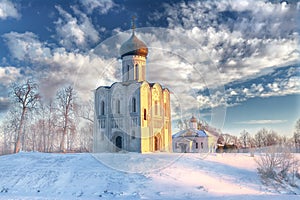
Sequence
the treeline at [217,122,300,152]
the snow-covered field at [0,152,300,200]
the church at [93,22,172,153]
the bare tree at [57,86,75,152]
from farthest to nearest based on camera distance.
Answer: the treeline at [217,122,300,152] < the bare tree at [57,86,75,152] < the church at [93,22,172,153] < the snow-covered field at [0,152,300,200]

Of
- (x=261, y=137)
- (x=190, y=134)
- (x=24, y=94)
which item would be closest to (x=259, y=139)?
(x=261, y=137)

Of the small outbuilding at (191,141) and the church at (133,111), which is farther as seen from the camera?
the small outbuilding at (191,141)

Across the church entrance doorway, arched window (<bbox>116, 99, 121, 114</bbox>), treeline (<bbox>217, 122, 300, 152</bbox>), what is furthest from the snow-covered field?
treeline (<bbox>217, 122, 300, 152</bbox>)

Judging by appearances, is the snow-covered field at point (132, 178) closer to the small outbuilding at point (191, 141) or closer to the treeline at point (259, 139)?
the small outbuilding at point (191, 141)

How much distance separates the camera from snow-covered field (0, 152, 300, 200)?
14.8m

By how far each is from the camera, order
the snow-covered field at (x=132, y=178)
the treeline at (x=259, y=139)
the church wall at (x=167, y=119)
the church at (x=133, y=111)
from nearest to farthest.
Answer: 1. the snow-covered field at (x=132, y=178)
2. the church at (x=133, y=111)
3. the church wall at (x=167, y=119)
4. the treeline at (x=259, y=139)

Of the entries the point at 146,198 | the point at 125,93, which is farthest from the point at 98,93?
the point at 146,198

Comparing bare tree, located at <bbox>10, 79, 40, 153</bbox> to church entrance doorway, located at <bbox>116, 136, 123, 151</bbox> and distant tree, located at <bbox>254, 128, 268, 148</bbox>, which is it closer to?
church entrance doorway, located at <bbox>116, 136, 123, 151</bbox>

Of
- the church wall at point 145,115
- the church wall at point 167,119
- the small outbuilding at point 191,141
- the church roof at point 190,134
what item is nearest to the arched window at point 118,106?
the church wall at point 145,115

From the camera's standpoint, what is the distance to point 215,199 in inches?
539

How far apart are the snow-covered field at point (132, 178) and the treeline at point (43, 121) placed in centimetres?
1015

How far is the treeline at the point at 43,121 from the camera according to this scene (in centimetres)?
3084

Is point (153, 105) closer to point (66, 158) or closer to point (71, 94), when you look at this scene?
point (66, 158)

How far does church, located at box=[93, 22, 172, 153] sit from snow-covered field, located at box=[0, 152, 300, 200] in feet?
14.4
